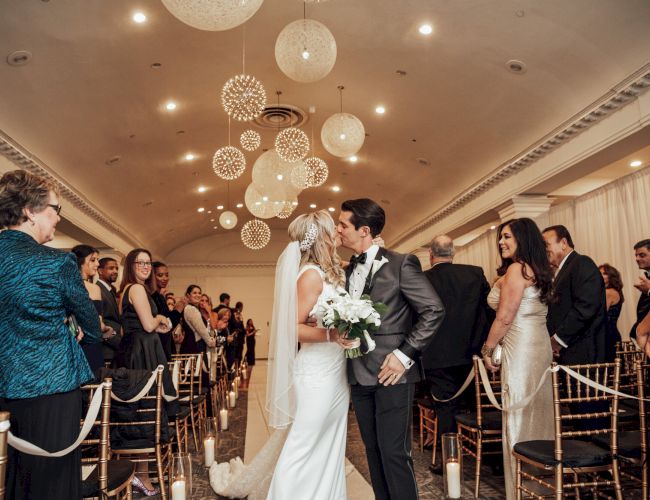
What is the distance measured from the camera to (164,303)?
498 centimetres

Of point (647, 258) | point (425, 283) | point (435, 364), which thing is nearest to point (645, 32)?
point (647, 258)

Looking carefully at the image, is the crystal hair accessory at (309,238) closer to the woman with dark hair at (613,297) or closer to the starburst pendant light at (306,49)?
the starburst pendant light at (306,49)

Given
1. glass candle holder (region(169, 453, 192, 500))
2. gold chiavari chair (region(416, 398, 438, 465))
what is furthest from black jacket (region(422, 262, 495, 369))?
glass candle holder (region(169, 453, 192, 500))

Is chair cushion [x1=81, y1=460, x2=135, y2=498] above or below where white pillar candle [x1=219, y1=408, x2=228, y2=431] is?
above

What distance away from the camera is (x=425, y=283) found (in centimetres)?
259

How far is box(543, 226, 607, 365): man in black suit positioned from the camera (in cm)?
352

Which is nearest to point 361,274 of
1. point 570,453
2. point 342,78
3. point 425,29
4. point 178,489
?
point 570,453

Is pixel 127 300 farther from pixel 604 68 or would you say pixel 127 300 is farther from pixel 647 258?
pixel 604 68

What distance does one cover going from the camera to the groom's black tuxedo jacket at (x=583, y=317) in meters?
3.52

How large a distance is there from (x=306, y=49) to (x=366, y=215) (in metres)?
1.96

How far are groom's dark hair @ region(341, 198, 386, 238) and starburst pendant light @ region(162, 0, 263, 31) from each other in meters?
1.31

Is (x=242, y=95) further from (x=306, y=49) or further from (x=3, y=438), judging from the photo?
(x=3, y=438)

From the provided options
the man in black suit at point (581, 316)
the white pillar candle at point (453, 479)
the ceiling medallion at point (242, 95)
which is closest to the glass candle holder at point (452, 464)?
the white pillar candle at point (453, 479)

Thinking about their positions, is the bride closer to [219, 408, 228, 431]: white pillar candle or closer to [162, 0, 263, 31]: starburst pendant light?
[162, 0, 263, 31]: starburst pendant light
